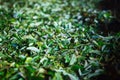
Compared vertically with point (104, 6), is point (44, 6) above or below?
above

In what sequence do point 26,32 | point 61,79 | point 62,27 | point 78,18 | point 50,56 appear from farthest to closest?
point 78,18 < point 62,27 < point 26,32 < point 50,56 < point 61,79

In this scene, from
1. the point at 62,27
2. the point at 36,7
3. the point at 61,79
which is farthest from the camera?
the point at 36,7

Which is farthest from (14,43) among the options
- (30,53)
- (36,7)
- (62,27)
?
(36,7)

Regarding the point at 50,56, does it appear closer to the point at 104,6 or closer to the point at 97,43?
the point at 97,43

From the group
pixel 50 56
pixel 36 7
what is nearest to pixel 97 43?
pixel 50 56

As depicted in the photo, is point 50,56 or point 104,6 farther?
point 104,6

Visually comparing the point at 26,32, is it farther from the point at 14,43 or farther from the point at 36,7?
the point at 36,7
